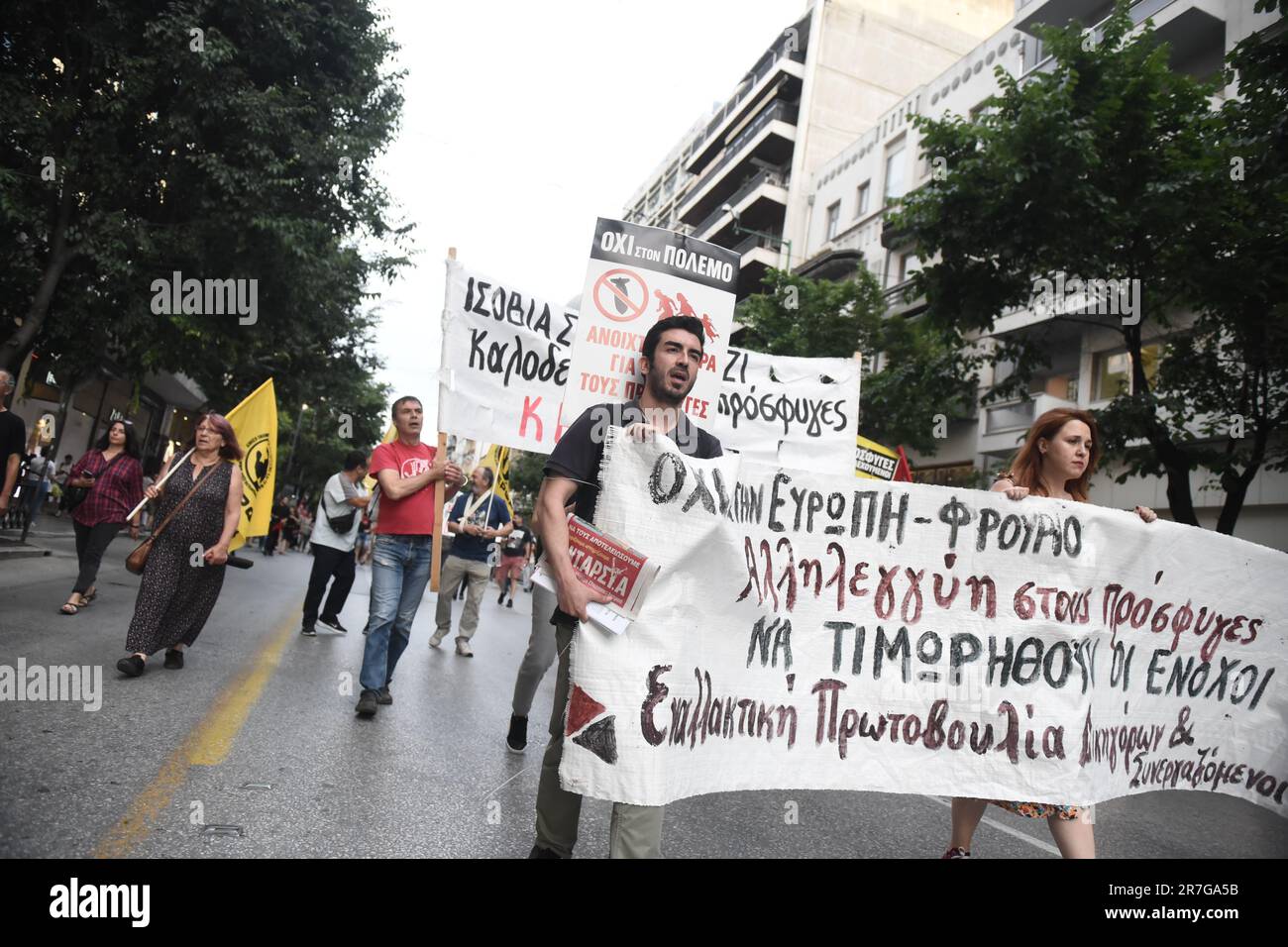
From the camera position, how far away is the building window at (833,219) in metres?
32.5

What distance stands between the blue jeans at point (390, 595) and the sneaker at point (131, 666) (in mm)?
1351

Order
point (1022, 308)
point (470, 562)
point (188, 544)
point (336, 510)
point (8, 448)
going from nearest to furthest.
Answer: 1. point (188, 544)
2. point (8, 448)
3. point (336, 510)
4. point (470, 562)
5. point (1022, 308)

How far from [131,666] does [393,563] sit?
5.53ft

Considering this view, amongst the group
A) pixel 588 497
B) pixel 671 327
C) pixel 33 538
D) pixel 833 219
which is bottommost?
pixel 33 538

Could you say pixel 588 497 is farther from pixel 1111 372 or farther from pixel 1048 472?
pixel 1111 372

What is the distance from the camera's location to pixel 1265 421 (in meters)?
10.8

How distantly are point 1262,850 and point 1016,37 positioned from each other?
23763mm

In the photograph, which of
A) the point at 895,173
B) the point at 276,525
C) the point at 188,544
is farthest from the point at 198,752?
the point at 895,173

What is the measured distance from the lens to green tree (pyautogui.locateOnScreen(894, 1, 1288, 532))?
987 centimetres

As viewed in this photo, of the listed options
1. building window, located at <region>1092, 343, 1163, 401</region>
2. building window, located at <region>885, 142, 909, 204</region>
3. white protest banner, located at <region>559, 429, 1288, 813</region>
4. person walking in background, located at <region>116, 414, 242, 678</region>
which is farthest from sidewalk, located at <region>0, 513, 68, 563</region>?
building window, located at <region>885, 142, 909, 204</region>

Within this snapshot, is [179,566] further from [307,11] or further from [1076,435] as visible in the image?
[307,11]

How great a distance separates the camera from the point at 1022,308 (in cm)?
1942

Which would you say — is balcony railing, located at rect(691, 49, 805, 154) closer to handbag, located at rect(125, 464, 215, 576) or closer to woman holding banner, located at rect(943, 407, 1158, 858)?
handbag, located at rect(125, 464, 215, 576)
